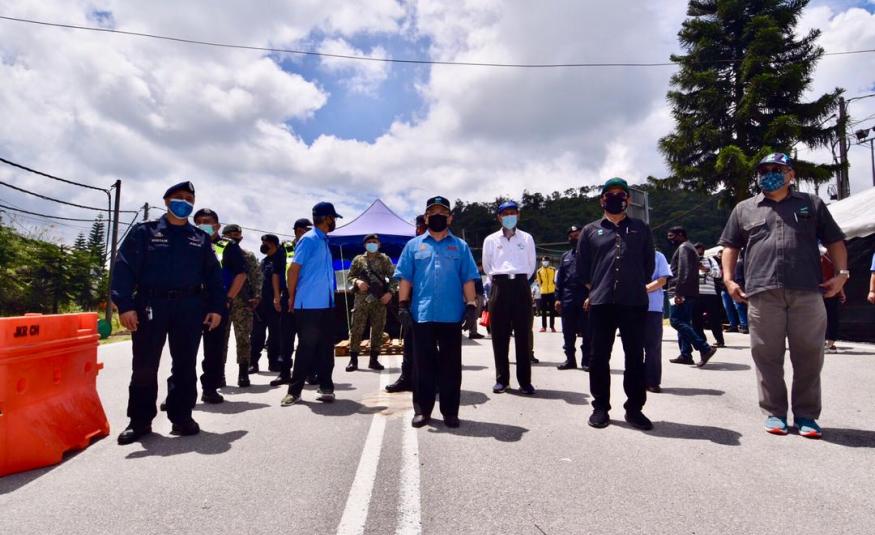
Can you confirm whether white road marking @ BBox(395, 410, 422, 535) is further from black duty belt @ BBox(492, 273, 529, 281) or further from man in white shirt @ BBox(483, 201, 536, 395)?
black duty belt @ BBox(492, 273, 529, 281)

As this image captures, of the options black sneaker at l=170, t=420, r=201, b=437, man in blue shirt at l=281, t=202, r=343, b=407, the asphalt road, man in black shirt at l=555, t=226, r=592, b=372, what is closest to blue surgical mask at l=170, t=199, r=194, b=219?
man in blue shirt at l=281, t=202, r=343, b=407

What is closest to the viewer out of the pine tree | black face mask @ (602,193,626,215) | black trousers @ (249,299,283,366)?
black face mask @ (602,193,626,215)

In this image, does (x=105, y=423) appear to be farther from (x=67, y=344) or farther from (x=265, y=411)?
(x=265, y=411)

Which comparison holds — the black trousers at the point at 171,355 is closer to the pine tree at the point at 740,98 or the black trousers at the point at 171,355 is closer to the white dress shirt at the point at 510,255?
the white dress shirt at the point at 510,255

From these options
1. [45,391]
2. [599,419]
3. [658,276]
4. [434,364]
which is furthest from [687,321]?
[45,391]

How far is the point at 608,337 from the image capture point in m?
4.43

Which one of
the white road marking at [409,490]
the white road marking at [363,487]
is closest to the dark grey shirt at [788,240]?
the white road marking at [409,490]

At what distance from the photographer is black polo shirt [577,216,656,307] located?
4.36 metres

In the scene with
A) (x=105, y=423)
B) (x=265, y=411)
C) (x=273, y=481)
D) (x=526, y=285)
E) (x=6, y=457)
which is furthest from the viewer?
(x=526, y=285)

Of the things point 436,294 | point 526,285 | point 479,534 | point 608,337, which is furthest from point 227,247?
point 479,534

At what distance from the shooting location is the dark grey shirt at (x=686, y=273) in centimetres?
729

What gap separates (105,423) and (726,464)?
4.64m

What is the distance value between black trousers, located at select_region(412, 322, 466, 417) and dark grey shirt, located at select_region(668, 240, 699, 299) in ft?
13.4

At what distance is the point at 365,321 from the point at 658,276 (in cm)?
423
